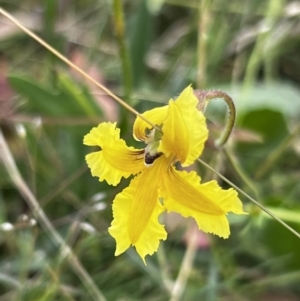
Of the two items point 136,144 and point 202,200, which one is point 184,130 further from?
point 136,144

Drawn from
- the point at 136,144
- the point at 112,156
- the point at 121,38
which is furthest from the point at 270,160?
the point at 112,156

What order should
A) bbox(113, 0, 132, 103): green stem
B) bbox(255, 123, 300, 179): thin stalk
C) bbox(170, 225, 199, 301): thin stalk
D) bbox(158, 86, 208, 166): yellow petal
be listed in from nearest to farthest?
bbox(158, 86, 208, 166): yellow petal → bbox(113, 0, 132, 103): green stem → bbox(170, 225, 199, 301): thin stalk → bbox(255, 123, 300, 179): thin stalk

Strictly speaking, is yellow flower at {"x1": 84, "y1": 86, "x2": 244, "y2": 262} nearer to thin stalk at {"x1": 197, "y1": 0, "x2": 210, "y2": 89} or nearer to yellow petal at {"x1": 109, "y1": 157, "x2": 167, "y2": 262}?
yellow petal at {"x1": 109, "y1": 157, "x2": 167, "y2": 262}

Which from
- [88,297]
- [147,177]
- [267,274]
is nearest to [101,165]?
[147,177]

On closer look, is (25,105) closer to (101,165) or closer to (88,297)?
(88,297)

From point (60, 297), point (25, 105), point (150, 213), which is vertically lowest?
point (60, 297)

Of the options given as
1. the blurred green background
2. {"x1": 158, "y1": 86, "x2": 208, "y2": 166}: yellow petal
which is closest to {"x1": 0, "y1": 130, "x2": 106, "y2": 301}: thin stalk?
the blurred green background

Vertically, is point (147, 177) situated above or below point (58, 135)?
above

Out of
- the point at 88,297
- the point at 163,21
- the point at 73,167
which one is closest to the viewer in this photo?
the point at 88,297
